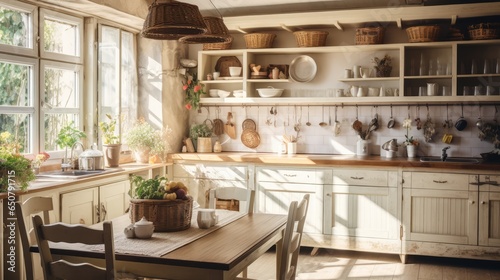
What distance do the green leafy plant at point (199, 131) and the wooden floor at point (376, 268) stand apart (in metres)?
1.59

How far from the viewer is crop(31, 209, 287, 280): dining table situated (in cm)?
248

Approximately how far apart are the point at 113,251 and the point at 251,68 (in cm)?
403

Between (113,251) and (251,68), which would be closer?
(113,251)

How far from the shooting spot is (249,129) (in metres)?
6.43

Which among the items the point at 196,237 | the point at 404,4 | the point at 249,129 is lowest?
the point at 196,237

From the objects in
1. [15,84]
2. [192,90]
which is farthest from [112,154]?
[192,90]

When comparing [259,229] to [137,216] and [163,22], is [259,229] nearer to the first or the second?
[137,216]

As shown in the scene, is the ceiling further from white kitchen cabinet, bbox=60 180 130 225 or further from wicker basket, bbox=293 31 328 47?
white kitchen cabinet, bbox=60 180 130 225

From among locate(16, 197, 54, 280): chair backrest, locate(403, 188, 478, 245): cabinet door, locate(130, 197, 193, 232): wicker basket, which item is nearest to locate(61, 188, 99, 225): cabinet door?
locate(16, 197, 54, 280): chair backrest

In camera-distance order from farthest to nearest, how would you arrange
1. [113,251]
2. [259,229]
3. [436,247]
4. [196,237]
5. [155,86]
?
1. [155,86]
2. [436,247]
3. [259,229]
4. [196,237]
5. [113,251]

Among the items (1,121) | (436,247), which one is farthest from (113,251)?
(436,247)

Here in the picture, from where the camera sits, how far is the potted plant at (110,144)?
5.33m

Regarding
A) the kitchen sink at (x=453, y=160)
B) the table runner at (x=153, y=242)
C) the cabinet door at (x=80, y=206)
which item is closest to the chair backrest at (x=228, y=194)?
the table runner at (x=153, y=242)

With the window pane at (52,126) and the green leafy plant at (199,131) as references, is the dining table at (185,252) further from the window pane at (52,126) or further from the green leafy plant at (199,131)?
the green leafy plant at (199,131)
